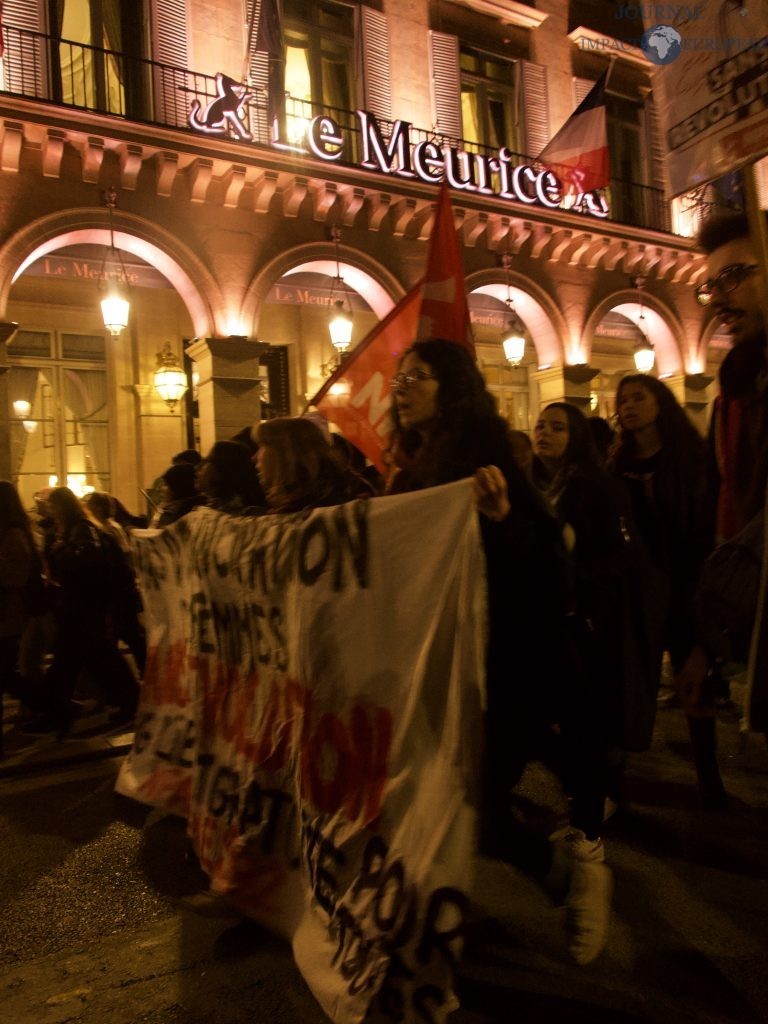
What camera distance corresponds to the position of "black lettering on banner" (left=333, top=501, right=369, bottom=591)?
2.75m

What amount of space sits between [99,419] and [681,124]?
42.4ft

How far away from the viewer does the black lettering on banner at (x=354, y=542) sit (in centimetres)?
275

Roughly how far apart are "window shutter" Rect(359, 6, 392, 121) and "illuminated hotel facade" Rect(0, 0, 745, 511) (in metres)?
0.05

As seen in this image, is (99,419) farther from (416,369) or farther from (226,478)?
(416,369)

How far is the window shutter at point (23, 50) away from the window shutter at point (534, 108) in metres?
8.68

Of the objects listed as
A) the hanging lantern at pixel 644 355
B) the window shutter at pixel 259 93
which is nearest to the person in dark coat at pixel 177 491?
the window shutter at pixel 259 93

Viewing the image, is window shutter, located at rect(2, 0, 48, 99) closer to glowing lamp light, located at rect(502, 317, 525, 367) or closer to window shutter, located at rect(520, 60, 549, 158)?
glowing lamp light, located at rect(502, 317, 525, 367)

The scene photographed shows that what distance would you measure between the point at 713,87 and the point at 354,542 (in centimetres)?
195

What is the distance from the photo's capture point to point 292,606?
3010mm

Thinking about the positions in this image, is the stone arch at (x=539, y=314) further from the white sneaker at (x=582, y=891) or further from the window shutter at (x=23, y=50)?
the white sneaker at (x=582, y=891)

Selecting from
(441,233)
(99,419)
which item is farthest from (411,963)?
(99,419)

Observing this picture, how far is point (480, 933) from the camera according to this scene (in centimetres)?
314

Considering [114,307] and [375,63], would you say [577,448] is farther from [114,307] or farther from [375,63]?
[375,63]

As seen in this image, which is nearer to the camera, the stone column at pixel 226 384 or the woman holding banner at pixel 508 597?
the woman holding banner at pixel 508 597
